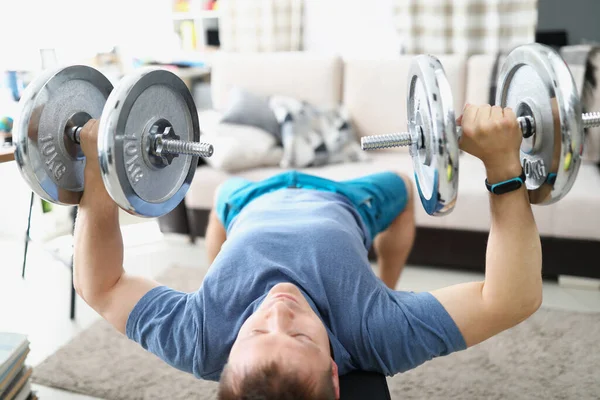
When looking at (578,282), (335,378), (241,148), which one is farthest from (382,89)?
(335,378)

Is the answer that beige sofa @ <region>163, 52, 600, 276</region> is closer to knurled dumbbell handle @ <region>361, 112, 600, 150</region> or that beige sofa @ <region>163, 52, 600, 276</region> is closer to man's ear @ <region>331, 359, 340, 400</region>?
knurled dumbbell handle @ <region>361, 112, 600, 150</region>

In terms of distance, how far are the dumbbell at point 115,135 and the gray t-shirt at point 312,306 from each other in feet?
0.72

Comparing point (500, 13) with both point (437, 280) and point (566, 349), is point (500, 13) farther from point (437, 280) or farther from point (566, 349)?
point (566, 349)

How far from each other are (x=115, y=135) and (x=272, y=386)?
0.55 m

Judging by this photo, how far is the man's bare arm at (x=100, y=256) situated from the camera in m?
1.12

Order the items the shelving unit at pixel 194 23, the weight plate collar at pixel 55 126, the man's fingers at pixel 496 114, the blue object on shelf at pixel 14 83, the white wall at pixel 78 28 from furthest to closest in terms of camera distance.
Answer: the shelving unit at pixel 194 23 → the white wall at pixel 78 28 → the blue object on shelf at pixel 14 83 → the weight plate collar at pixel 55 126 → the man's fingers at pixel 496 114

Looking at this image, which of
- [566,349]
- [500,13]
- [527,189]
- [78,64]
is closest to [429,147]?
[527,189]

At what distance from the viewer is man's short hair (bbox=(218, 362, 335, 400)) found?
2.82 ft

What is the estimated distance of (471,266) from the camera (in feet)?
7.34

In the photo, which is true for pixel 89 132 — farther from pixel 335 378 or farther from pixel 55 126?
pixel 335 378

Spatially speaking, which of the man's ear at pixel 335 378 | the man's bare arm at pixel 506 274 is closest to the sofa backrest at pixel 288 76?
the man's bare arm at pixel 506 274

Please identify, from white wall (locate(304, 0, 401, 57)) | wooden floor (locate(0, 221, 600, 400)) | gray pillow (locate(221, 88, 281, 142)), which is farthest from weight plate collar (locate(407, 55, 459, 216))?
white wall (locate(304, 0, 401, 57))

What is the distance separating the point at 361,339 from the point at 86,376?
108 cm

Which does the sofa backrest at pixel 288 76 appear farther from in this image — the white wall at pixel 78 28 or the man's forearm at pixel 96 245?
the man's forearm at pixel 96 245
